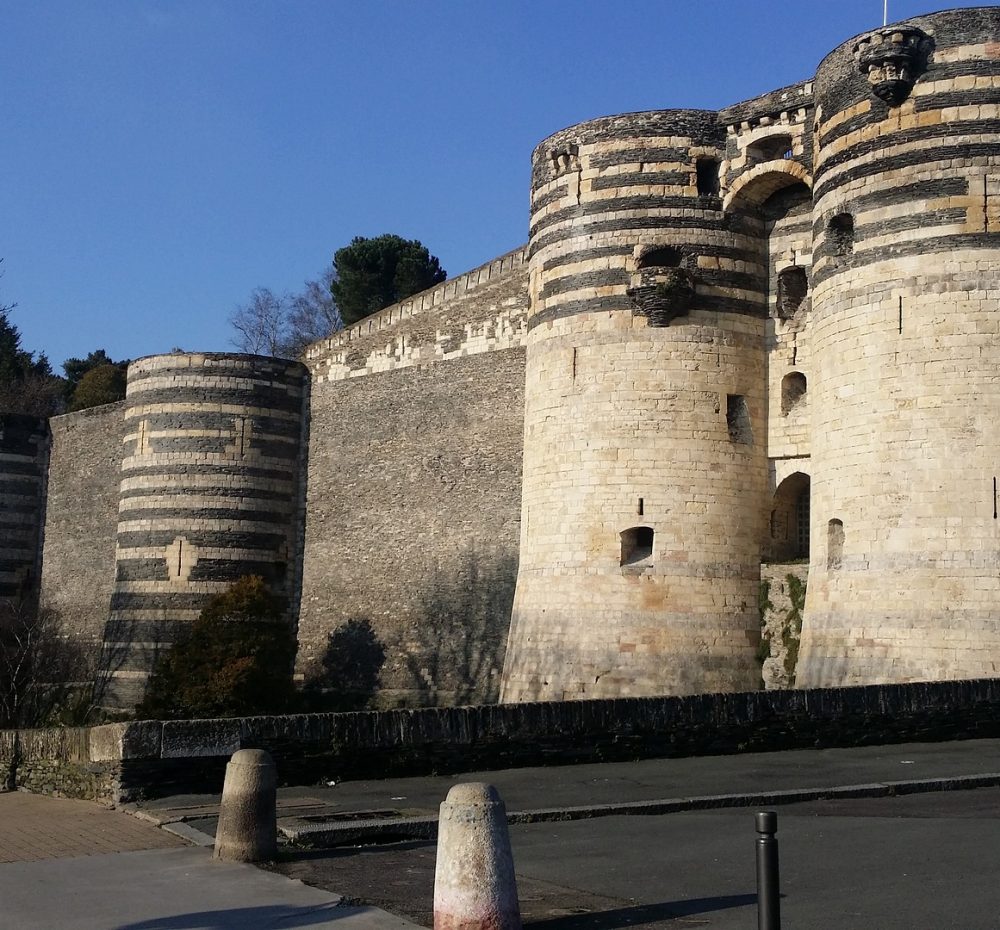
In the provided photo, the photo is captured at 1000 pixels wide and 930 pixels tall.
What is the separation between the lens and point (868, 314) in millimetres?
17141

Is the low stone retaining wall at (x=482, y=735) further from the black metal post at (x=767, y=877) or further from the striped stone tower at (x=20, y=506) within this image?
the striped stone tower at (x=20, y=506)

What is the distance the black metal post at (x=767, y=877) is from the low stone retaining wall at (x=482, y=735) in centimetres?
598

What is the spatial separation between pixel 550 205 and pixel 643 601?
613cm

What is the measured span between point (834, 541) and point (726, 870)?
1067 centimetres

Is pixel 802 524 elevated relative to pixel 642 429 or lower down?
lower down

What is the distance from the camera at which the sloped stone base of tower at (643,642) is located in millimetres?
18594

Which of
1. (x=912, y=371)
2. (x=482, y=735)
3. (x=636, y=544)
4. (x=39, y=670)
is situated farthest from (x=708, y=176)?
(x=39, y=670)

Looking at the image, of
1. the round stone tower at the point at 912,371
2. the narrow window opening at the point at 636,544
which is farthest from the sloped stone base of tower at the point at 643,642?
the round stone tower at the point at 912,371

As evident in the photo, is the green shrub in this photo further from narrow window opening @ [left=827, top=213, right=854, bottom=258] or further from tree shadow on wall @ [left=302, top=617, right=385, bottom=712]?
narrow window opening @ [left=827, top=213, right=854, bottom=258]

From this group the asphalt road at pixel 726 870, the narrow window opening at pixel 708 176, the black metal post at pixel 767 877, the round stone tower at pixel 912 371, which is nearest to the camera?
the black metal post at pixel 767 877

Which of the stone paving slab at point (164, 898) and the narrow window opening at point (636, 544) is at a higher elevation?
the narrow window opening at point (636, 544)

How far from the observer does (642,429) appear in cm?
1920

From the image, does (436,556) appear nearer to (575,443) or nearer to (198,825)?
(575,443)

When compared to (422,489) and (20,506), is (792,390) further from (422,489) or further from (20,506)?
(20,506)
